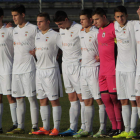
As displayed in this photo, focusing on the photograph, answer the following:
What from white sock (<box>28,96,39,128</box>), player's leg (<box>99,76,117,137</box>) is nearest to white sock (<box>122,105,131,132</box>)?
player's leg (<box>99,76,117,137</box>)

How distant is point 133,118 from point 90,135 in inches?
37.4

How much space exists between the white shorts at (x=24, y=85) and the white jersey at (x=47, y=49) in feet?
1.08

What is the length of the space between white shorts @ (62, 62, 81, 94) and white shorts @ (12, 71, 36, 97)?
0.69 m

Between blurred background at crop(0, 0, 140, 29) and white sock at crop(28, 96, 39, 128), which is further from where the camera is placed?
blurred background at crop(0, 0, 140, 29)

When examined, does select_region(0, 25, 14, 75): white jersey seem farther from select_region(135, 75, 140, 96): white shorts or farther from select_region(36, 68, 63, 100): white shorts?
select_region(135, 75, 140, 96): white shorts

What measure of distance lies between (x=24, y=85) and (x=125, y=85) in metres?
2.11

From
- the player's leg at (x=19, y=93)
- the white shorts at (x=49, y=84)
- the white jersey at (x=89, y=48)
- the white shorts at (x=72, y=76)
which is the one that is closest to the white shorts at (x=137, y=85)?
the white jersey at (x=89, y=48)

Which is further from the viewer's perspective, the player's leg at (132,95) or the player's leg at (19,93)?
the player's leg at (19,93)

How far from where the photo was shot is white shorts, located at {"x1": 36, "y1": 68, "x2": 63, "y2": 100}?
313 inches

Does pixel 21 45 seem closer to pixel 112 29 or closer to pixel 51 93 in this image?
pixel 51 93

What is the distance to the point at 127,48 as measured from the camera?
281 inches

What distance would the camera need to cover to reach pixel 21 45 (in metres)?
8.25

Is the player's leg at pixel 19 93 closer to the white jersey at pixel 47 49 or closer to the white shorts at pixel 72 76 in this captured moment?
the white jersey at pixel 47 49

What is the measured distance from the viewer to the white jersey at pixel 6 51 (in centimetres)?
852
